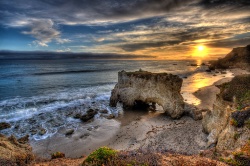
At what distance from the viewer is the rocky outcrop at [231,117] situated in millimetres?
10133

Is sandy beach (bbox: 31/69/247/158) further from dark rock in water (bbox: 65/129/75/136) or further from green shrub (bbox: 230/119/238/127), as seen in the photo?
green shrub (bbox: 230/119/238/127)

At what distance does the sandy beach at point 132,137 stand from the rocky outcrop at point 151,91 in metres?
1.97

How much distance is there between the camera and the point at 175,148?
52.2 ft

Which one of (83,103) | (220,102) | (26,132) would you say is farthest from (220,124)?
(83,103)

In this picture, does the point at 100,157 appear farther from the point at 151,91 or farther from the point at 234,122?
the point at 151,91

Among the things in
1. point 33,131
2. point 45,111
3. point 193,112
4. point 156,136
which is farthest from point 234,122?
point 45,111

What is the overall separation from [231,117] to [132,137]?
11.7m

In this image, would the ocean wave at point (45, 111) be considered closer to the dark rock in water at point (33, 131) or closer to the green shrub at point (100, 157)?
the dark rock in water at point (33, 131)

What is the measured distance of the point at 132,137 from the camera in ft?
65.4

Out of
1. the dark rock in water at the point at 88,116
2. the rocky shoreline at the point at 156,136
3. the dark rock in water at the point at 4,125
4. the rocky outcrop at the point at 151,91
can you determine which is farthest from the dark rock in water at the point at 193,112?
the dark rock in water at the point at 4,125

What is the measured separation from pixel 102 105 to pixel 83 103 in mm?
4340

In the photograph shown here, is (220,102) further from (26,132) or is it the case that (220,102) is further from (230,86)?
(26,132)

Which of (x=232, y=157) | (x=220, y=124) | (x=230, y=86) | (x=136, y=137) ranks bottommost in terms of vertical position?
(x=136, y=137)

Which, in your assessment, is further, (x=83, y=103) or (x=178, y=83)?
(x=83, y=103)
